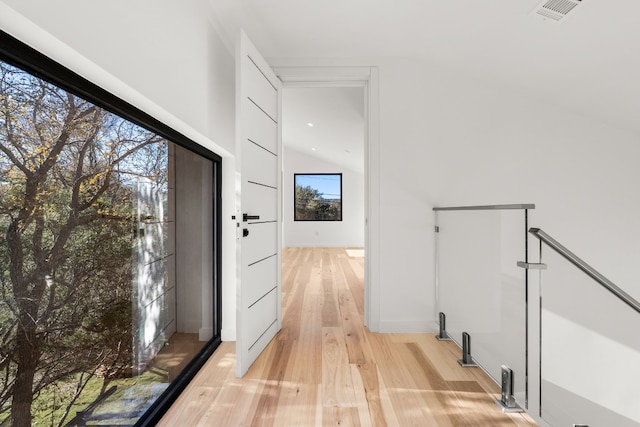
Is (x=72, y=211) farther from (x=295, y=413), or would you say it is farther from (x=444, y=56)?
(x=444, y=56)

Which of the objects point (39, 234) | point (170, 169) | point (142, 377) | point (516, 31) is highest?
point (516, 31)

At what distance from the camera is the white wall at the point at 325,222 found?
9266 mm

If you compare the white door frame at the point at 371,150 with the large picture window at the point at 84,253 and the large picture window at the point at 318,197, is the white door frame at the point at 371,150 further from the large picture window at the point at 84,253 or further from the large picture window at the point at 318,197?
the large picture window at the point at 318,197

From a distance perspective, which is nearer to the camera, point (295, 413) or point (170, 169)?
point (295, 413)

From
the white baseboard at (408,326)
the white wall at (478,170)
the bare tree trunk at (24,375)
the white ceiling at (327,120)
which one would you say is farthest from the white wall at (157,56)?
the white ceiling at (327,120)

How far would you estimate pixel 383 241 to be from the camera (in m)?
2.73

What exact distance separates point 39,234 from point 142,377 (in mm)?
899

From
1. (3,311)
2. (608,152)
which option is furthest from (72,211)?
(608,152)

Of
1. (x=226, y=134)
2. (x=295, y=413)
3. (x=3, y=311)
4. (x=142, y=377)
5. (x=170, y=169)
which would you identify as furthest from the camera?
(x=226, y=134)

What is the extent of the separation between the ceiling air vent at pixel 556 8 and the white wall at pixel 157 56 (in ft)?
6.26

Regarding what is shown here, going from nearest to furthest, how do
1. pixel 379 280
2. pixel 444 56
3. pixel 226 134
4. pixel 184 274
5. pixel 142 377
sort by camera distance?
pixel 142 377 < pixel 184 274 < pixel 226 134 < pixel 444 56 < pixel 379 280

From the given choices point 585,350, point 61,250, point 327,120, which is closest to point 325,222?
point 327,120

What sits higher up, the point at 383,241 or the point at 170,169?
the point at 170,169

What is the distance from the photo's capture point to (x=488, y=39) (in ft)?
7.19
